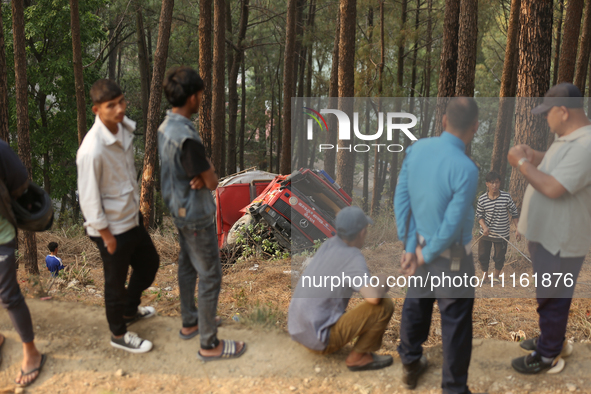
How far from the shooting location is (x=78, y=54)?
12781 mm

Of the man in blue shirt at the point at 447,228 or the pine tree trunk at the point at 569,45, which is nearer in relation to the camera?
the man in blue shirt at the point at 447,228

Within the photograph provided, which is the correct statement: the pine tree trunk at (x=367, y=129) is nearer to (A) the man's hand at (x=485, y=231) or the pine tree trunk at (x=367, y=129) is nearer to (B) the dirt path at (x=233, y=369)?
A: (A) the man's hand at (x=485, y=231)

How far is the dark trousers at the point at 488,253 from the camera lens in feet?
16.8

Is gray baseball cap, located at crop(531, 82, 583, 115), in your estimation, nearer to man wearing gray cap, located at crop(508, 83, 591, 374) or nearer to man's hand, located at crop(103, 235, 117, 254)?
man wearing gray cap, located at crop(508, 83, 591, 374)

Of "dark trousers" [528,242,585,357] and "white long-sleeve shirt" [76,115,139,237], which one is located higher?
"white long-sleeve shirt" [76,115,139,237]

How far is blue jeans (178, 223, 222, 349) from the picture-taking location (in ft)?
11.1

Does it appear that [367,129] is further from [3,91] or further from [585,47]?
[585,47]

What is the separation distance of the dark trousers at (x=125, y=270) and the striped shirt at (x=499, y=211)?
3925mm

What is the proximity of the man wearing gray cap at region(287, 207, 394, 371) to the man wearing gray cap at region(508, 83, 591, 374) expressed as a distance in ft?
3.66

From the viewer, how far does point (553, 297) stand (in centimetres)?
336

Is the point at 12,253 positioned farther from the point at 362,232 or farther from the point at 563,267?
the point at 563,267

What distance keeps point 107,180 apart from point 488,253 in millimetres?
4014

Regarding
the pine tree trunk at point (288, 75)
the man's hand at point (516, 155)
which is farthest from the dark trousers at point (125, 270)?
the pine tree trunk at point (288, 75)

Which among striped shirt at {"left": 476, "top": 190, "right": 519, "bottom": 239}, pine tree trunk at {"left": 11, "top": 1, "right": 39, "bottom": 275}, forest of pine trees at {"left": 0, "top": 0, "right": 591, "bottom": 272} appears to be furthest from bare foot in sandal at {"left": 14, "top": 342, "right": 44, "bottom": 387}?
pine tree trunk at {"left": 11, "top": 1, "right": 39, "bottom": 275}
